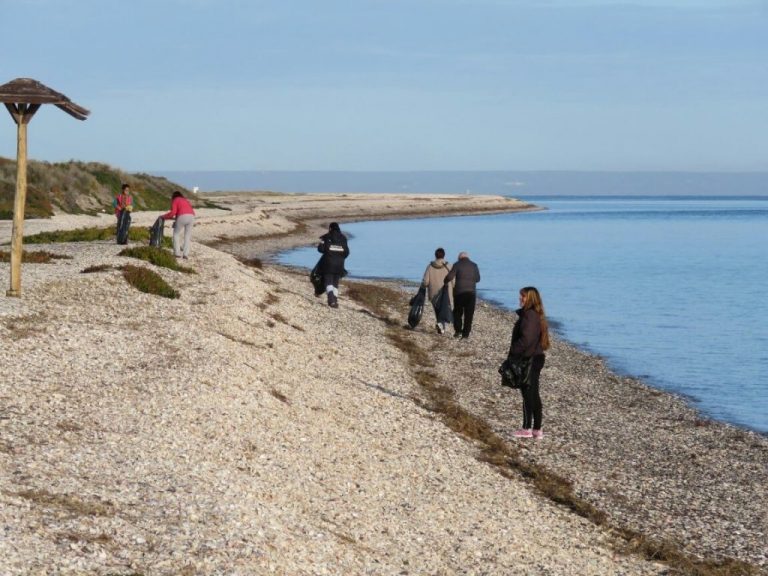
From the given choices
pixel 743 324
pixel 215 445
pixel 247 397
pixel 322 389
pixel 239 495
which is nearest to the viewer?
pixel 239 495

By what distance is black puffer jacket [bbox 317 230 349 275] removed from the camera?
97.9 ft

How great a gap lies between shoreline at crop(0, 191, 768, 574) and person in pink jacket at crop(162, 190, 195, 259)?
192 inches

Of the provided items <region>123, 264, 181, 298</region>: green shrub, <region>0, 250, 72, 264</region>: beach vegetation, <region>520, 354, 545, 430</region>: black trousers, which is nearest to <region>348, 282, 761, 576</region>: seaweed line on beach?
<region>520, 354, 545, 430</region>: black trousers

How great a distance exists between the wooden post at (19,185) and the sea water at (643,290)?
42.3 ft

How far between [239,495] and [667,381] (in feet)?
59.2

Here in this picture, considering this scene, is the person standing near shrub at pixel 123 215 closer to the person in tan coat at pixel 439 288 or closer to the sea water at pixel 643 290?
the person in tan coat at pixel 439 288

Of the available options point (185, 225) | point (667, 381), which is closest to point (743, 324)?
point (667, 381)

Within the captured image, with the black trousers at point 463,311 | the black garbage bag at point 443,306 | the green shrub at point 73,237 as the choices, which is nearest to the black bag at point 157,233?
the green shrub at point 73,237

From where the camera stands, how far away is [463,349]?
27844 millimetres

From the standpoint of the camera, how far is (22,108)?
1898 cm

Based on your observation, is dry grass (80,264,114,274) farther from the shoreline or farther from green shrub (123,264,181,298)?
green shrub (123,264,181,298)

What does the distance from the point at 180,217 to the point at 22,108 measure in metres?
11.6

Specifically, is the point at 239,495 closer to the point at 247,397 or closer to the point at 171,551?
the point at 171,551

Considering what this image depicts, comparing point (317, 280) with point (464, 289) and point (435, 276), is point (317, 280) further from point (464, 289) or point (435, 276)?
point (464, 289)
